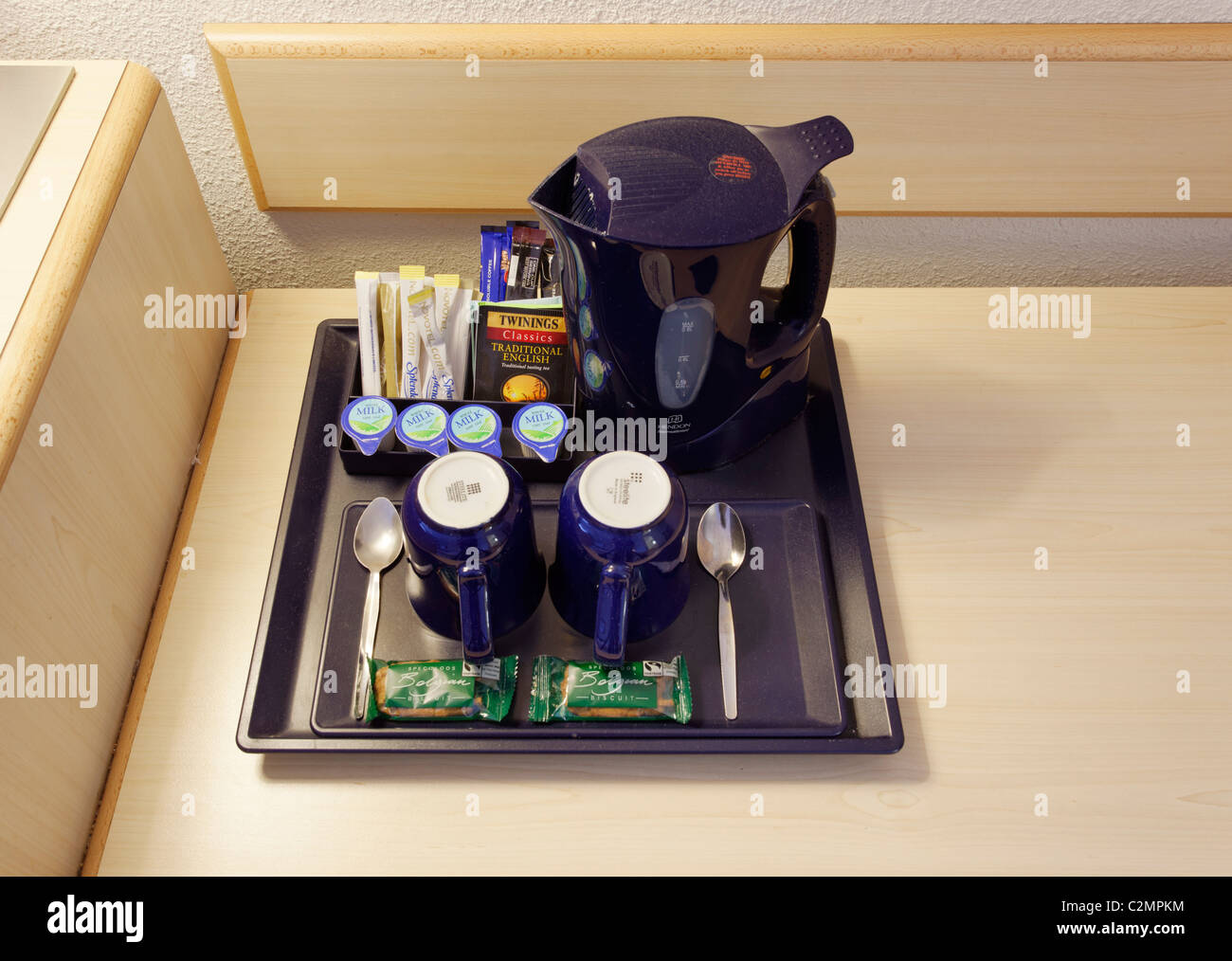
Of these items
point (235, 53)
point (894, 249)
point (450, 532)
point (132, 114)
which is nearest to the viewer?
point (450, 532)

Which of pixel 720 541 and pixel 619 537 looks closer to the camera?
pixel 619 537

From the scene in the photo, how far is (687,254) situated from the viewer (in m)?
0.66

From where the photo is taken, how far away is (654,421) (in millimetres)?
815

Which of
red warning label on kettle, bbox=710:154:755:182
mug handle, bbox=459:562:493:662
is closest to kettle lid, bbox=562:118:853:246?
red warning label on kettle, bbox=710:154:755:182

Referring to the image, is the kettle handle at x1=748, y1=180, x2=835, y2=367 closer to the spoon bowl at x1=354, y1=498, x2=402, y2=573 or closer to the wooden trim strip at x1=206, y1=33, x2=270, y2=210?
the spoon bowl at x1=354, y1=498, x2=402, y2=573

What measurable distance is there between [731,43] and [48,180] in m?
0.65

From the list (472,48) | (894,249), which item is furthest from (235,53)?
(894,249)

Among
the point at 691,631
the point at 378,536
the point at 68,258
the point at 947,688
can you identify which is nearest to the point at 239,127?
the point at 68,258

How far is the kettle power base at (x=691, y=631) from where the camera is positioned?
2.32 feet

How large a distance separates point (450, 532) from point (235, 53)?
2.02 feet

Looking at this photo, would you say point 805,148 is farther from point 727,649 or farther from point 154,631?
point 154,631

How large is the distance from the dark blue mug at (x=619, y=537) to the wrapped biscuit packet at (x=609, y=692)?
0.02 metres

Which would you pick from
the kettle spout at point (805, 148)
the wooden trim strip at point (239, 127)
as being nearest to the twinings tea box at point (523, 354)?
the kettle spout at point (805, 148)
